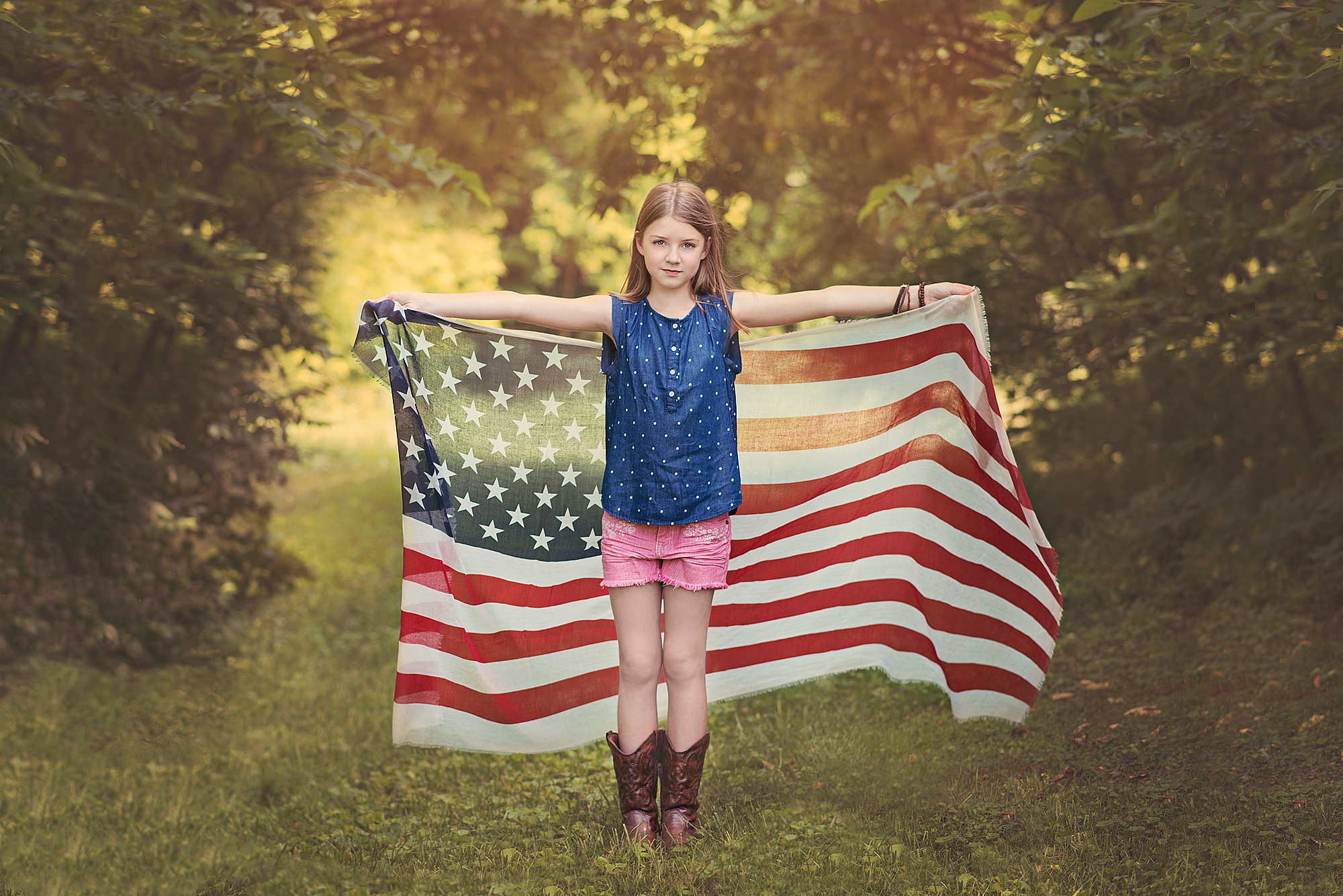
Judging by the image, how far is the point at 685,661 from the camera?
12.8 feet

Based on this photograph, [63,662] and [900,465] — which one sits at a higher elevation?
[900,465]

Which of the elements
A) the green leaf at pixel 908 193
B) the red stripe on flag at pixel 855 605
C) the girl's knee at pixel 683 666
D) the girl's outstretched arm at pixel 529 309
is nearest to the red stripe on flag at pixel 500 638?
the red stripe on flag at pixel 855 605

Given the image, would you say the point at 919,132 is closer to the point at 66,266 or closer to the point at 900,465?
the point at 900,465

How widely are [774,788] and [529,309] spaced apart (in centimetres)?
227

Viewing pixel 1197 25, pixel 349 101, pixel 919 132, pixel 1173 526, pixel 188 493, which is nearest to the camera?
pixel 1197 25

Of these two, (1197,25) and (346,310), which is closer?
(1197,25)

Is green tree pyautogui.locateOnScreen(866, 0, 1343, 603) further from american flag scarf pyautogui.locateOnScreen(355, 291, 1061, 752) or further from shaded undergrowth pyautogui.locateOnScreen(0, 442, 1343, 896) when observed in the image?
american flag scarf pyautogui.locateOnScreen(355, 291, 1061, 752)

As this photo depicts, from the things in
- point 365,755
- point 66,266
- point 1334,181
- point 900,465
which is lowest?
point 365,755

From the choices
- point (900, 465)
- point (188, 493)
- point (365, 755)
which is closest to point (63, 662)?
point (188, 493)

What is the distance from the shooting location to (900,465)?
15.4 ft

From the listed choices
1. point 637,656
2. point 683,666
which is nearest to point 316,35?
point 637,656

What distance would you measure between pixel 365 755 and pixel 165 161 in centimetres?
418

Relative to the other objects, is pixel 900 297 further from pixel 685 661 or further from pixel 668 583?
pixel 685 661

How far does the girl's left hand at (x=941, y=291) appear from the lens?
421cm
